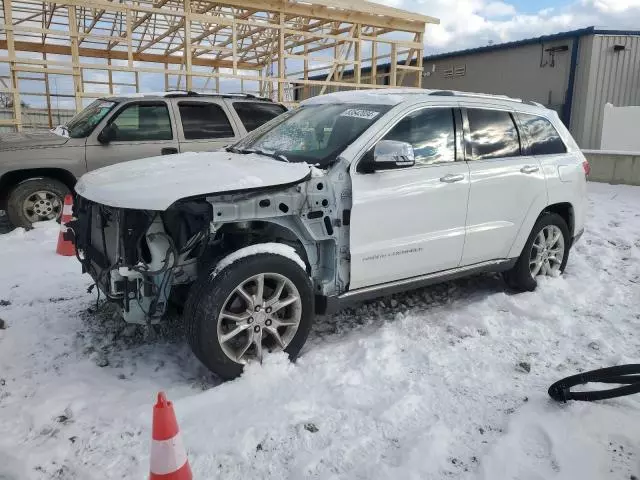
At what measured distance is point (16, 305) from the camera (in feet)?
14.3

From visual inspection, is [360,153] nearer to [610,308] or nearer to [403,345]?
[403,345]

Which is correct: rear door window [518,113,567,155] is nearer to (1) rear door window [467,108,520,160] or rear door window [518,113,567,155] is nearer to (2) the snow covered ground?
(1) rear door window [467,108,520,160]

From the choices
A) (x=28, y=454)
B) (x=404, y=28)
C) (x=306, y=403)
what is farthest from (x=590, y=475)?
(x=404, y=28)

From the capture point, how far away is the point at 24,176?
681cm

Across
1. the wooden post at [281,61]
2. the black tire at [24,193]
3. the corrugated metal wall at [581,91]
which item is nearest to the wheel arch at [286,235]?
the black tire at [24,193]

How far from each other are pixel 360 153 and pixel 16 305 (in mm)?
3161

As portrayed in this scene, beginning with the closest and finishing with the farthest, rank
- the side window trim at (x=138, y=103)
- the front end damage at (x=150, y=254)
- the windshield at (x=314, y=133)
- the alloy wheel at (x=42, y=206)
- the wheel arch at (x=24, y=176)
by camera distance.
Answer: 1. the front end damage at (x=150, y=254)
2. the windshield at (x=314, y=133)
3. the wheel arch at (x=24, y=176)
4. the alloy wheel at (x=42, y=206)
5. the side window trim at (x=138, y=103)

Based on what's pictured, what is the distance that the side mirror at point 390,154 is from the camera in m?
3.44

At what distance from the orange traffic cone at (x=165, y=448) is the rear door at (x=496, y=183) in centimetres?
284

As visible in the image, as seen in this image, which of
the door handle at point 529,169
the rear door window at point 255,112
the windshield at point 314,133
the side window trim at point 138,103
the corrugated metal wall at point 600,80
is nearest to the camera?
the windshield at point 314,133

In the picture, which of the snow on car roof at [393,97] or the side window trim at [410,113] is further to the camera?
the snow on car roof at [393,97]

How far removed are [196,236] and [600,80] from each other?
691 inches

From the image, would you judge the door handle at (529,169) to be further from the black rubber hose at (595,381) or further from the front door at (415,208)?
the black rubber hose at (595,381)

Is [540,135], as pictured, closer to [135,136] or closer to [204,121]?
[204,121]
